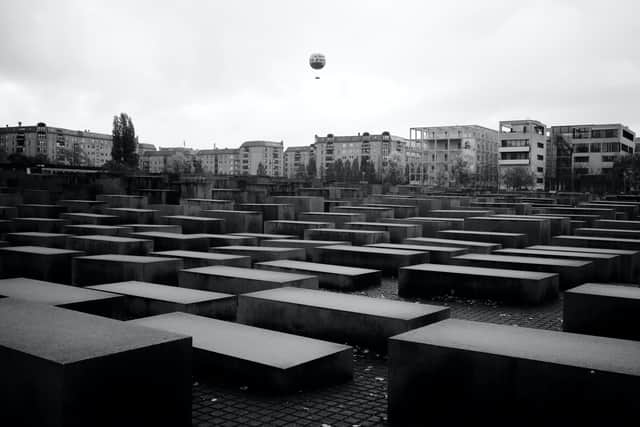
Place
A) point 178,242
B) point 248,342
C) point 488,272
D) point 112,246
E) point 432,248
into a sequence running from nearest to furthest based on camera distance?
1. point 248,342
2. point 488,272
3. point 112,246
4. point 432,248
5. point 178,242

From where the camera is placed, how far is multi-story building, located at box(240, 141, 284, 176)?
603 feet

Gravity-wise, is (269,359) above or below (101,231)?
below

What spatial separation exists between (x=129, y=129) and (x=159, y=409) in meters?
81.0

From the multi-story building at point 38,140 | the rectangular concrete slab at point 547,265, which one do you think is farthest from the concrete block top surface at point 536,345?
the multi-story building at point 38,140

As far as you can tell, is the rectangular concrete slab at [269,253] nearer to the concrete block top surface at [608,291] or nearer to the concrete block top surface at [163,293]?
the concrete block top surface at [163,293]

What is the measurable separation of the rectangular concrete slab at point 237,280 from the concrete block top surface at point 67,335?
13.4 ft

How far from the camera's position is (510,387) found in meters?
4.67

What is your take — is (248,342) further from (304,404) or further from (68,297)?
(68,297)

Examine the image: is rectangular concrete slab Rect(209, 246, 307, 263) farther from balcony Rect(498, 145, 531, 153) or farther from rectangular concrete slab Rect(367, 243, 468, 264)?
balcony Rect(498, 145, 531, 153)

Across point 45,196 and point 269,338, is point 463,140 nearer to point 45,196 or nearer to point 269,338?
→ point 45,196

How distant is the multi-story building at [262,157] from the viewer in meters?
184

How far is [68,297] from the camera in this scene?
770 centimetres

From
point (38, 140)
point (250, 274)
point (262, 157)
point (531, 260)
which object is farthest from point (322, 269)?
point (262, 157)

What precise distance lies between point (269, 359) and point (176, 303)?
2.77 metres
